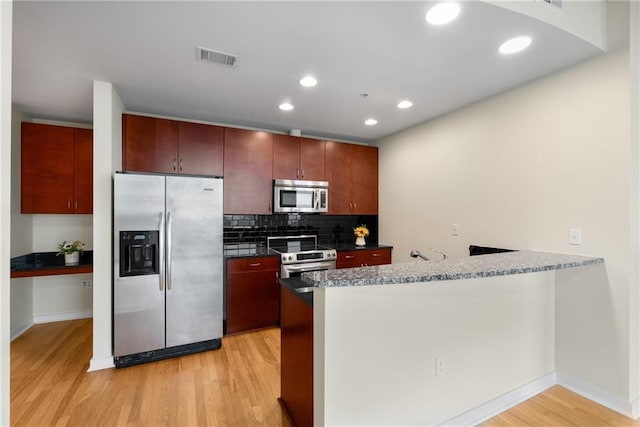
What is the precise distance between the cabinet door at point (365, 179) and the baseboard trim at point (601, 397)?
9.13 ft

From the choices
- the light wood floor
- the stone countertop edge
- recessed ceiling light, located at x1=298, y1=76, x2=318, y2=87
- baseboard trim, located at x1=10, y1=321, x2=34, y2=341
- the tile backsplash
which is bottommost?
the light wood floor

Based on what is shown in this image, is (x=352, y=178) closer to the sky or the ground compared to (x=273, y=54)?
closer to the ground

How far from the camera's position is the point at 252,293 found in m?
3.41

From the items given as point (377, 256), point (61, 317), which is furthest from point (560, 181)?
point (61, 317)

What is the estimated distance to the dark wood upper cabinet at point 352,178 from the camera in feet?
14.0

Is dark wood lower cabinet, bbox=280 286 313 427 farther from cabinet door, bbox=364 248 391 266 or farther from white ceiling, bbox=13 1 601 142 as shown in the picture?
cabinet door, bbox=364 248 391 266

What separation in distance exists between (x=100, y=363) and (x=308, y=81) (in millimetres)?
3026

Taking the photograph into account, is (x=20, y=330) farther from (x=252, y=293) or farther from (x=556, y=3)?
(x=556, y=3)

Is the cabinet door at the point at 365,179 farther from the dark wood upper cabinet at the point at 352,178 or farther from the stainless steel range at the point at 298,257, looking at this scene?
the stainless steel range at the point at 298,257

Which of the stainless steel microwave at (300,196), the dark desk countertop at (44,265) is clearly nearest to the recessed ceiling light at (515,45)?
the stainless steel microwave at (300,196)

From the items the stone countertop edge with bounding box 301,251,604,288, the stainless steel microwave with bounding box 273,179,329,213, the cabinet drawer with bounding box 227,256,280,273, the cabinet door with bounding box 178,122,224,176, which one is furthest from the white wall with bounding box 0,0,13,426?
the stainless steel microwave with bounding box 273,179,329,213

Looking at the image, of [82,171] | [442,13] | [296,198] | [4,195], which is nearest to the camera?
[4,195]

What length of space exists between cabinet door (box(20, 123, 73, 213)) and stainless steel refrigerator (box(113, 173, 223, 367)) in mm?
1468

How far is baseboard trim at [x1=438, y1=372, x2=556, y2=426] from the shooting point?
1.92 m
